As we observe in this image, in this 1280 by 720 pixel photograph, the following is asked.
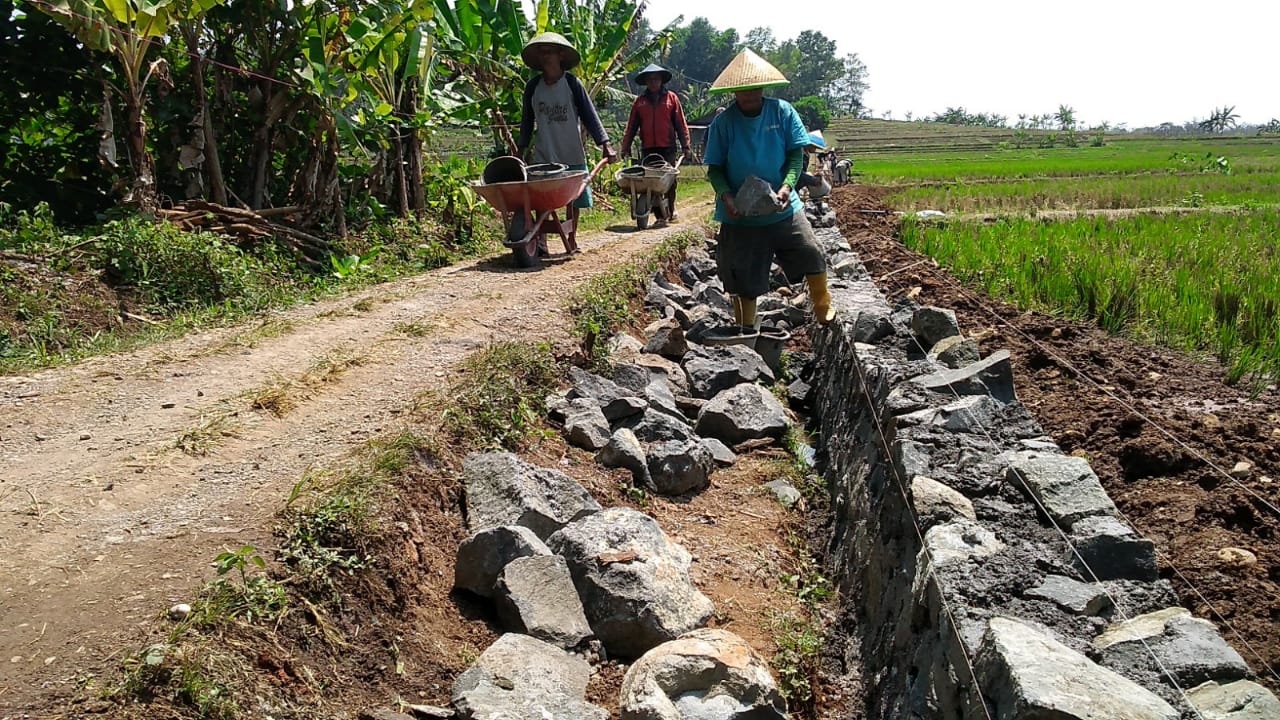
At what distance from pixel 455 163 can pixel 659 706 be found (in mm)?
9352

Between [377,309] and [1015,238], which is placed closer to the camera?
[377,309]

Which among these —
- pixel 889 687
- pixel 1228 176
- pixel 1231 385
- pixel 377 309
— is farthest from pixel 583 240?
pixel 1228 176

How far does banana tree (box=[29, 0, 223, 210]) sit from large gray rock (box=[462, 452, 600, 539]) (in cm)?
373

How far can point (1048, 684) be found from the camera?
6.38 ft

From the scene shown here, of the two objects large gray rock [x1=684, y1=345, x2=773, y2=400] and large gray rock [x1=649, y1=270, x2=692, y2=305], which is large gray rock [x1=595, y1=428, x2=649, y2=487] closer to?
large gray rock [x1=684, y1=345, x2=773, y2=400]

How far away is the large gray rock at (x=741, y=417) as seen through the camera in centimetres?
520

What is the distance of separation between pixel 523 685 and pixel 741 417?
2.88m

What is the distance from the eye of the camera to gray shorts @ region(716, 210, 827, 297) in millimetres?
5426

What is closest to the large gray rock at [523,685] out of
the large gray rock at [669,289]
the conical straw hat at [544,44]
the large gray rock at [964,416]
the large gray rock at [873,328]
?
the large gray rock at [964,416]

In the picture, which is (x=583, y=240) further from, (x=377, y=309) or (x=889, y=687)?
(x=889, y=687)

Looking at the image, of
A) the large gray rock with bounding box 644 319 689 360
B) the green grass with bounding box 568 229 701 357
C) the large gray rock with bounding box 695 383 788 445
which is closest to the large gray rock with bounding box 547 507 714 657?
the large gray rock with bounding box 695 383 788 445

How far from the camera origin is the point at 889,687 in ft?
9.42

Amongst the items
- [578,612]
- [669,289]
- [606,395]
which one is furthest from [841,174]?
[578,612]

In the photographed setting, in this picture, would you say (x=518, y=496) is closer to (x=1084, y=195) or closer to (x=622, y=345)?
(x=622, y=345)
